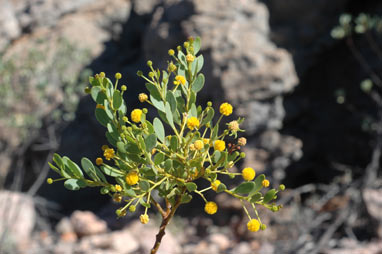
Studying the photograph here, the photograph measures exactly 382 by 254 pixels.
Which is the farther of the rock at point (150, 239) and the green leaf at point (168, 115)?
the rock at point (150, 239)

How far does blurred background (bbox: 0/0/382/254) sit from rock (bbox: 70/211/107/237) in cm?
2

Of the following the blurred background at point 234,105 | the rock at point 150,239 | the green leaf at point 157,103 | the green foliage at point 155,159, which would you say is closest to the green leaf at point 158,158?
the green foliage at point 155,159

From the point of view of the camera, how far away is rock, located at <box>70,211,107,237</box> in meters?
5.02

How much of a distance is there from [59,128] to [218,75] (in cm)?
238

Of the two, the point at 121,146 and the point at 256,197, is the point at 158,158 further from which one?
the point at 256,197

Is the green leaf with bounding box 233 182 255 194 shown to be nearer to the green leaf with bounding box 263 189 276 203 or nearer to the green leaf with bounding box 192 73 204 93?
the green leaf with bounding box 263 189 276 203

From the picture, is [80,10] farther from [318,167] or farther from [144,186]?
[144,186]

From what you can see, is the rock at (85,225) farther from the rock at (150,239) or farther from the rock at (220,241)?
the rock at (220,241)

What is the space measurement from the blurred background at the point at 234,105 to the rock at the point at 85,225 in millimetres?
17

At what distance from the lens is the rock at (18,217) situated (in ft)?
15.4

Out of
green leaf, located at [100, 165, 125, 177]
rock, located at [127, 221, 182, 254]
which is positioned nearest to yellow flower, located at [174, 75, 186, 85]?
green leaf, located at [100, 165, 125, 177]

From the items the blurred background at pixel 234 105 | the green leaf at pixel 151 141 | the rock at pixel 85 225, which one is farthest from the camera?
the rock at pixel 85 225

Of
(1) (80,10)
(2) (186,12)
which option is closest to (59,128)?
(1) (80,10)

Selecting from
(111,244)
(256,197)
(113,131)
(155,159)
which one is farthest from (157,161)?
(111,244)
